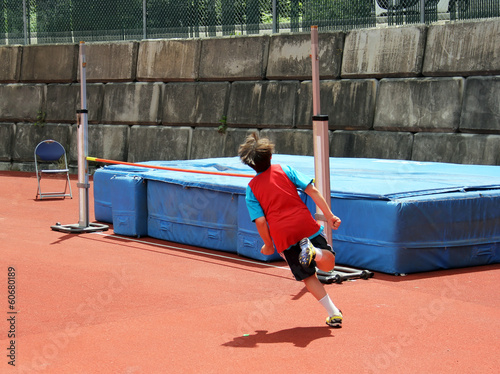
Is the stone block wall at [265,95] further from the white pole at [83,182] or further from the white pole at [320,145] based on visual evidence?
the white pole at [320,145]

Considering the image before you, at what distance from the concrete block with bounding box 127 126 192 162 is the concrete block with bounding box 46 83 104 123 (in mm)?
1269

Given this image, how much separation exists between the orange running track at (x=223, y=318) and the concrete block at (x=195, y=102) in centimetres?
730

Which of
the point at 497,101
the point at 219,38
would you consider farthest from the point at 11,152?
the point at 497,101

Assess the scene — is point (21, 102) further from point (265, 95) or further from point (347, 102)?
point (347, 102)

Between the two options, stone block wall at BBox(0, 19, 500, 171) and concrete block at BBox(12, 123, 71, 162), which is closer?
stone block wall at BBox(0, 19, 500, 171)

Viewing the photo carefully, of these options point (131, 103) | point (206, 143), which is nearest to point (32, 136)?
point (131, 103)

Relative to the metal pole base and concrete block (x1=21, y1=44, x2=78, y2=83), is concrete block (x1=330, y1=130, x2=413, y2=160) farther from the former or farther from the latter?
concrete block (x1=21, y1=44, x2=78, y2=83)

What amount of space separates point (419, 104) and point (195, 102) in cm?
530

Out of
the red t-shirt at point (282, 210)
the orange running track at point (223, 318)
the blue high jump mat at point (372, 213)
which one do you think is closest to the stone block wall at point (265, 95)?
the blue high jump mat at point (372, 213)

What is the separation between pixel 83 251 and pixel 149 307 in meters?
2.83

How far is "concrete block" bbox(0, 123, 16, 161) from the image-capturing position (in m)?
Result: 19.3

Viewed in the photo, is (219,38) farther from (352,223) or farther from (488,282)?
(488,282)

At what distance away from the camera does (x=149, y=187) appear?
980 centimetres

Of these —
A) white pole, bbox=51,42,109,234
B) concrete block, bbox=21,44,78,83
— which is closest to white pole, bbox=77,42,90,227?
white pole, bbox=51,42,109,234
